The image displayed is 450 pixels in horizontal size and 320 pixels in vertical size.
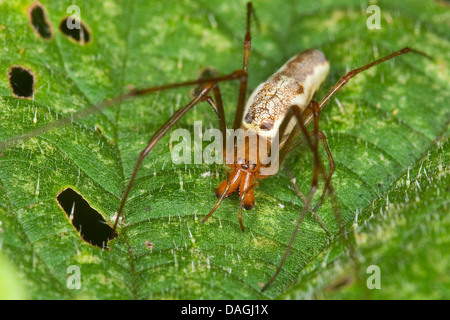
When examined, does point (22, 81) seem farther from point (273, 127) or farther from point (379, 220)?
point (379, 220)

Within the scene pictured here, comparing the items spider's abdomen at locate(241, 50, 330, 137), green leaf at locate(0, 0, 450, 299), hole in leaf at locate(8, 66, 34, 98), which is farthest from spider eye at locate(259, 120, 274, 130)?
hole in leaf at locate(8, 66, 34, 98)

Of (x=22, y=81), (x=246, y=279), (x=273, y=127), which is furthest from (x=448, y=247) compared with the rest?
(x=22, y=81)

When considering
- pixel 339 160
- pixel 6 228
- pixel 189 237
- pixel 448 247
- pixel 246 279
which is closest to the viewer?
pixel 448 247

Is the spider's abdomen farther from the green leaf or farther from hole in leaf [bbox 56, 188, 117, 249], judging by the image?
hole in leaf [bbox 56, 188, 117, 249]

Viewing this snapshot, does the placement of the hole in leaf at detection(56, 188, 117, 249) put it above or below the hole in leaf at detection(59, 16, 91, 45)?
below

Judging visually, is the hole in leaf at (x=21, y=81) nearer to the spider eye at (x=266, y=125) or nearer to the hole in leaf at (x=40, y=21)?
the hole in leaf at (x=40, y=21)

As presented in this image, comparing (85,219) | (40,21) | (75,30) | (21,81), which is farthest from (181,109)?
(40,21)

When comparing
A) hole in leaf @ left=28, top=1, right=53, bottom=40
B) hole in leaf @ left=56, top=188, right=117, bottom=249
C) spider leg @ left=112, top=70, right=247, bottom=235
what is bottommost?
hole in leaf @ left=56, top=188, right=117, bottom=249
